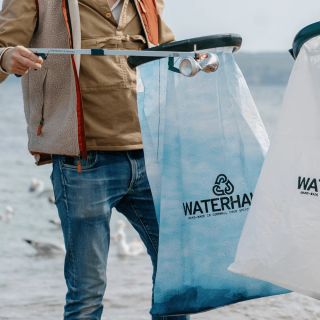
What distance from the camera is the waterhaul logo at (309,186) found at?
2900 mm

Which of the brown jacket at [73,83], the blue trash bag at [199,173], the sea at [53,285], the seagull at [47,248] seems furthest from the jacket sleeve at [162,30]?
the seagull at [47,248]

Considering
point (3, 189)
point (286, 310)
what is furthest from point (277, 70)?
point (286, 310)

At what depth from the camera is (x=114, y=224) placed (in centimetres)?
1368

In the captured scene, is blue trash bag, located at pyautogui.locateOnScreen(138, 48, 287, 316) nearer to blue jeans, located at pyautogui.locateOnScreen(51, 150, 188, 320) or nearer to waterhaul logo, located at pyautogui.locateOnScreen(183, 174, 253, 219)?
waterhaul logo, located at pyautogui.locateOnScreen(183, 174, 253, 219)

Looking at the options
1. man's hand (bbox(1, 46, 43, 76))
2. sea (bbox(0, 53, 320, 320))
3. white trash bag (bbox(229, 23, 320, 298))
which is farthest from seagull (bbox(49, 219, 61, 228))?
white trash bag (bbox(229, 23, 320, 298))

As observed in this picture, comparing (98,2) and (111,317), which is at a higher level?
(98,2)

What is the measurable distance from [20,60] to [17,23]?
261 mm

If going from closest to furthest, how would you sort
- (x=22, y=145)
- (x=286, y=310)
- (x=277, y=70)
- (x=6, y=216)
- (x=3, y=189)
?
(x=286, y=310) < (x=6, y=216) < (x=3, y=189) < (x=22, y=145) < (x=277, y=70)

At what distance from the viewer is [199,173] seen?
3357 millimetres

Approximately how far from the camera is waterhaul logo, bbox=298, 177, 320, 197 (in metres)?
2.90

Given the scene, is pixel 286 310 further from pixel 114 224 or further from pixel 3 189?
pixel 3 189

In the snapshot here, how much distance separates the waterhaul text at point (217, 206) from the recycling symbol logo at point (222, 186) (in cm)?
2

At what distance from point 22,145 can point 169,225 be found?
82.1ft

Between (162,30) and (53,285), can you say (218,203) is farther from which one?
(53,285)
